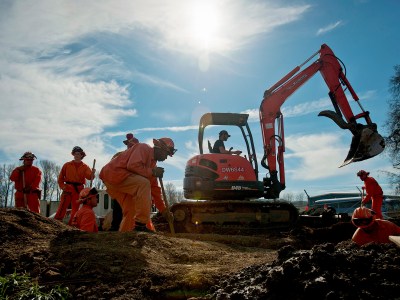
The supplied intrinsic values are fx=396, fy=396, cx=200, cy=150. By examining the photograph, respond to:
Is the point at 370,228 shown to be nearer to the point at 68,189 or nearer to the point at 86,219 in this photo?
the point at 86,219

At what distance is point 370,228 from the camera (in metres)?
5.61

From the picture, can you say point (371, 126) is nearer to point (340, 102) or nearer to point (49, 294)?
point (340, 102)

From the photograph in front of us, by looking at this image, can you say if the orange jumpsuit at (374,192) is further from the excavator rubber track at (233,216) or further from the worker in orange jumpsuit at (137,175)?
the worker in orange jumpsuit at (137,175)

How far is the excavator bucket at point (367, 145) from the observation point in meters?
9.49

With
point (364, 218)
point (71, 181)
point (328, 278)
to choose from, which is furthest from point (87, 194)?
point (328, 278)

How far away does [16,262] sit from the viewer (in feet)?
13.4

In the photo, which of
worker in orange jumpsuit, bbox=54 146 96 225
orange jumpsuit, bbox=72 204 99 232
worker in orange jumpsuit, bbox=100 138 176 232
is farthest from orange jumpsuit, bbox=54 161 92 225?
worker in orange jumpsuit, bbox=100 138 176 232

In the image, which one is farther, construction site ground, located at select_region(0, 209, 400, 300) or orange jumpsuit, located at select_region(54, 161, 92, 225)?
orange jumpsuit, located at select_region(54, 161, 92, 225)

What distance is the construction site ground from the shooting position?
9.22 ft

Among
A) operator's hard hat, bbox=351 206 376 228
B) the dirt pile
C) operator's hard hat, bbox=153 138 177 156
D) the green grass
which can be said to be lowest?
the green grass

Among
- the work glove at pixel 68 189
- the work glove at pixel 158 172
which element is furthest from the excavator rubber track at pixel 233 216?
the work glove at pixel 158 172

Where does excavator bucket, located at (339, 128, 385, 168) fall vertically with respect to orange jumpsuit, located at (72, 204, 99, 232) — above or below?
above

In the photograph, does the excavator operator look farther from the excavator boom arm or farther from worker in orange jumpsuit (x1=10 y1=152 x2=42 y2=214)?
worker in orange jumpsuit (x1=10 y1=152 x2=42 y2=214)

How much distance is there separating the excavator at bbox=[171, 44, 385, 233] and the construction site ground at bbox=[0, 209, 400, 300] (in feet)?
13.5
